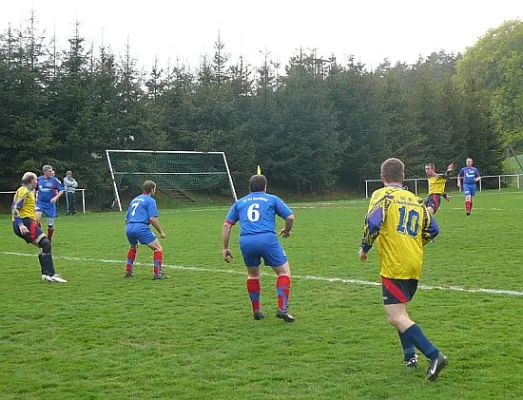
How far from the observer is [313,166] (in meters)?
44.8

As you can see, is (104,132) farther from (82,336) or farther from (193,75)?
(82,336)

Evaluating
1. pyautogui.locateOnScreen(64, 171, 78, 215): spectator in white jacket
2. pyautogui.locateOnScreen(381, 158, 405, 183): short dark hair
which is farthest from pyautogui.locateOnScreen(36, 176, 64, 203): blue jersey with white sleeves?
pyautogui.locateOnScreen(381, 158, 405, 183): short dark hair

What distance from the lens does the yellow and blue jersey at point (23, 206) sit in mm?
11617

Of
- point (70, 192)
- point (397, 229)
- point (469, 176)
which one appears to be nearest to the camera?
point (397, 229)

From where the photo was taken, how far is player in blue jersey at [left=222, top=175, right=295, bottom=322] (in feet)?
26.3

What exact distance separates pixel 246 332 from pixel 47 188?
11884 millimetres

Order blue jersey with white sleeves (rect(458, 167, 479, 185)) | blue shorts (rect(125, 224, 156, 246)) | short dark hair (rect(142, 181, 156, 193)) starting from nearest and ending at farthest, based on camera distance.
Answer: blue shorts (rect(125, 224, 156, 246))
short dark hair (rect(142, 181, 156, 193))
blue jersey with white sleeves (rect(458, 167, 479, 185))

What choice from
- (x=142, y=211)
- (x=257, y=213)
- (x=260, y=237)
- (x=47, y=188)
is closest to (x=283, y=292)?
(x=260, y=237)

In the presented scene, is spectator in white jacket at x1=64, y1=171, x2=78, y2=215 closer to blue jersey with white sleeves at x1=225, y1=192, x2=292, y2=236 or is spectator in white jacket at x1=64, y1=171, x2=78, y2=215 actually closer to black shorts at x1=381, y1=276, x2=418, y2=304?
blue jersey with white sleeves at x1=225, y1=192, x2=292, y2=236

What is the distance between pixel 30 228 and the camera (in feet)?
38.1

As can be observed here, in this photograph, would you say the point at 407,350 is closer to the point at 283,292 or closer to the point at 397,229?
the point at 397,229

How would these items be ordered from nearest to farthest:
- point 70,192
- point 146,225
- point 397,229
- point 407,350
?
point 397,229 → point 407,350 → point 146,225 → point 70,192

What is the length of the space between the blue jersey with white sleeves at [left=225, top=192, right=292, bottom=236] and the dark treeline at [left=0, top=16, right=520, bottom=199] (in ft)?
89.9

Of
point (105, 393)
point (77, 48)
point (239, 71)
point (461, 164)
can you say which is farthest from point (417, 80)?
point (105, 393)
